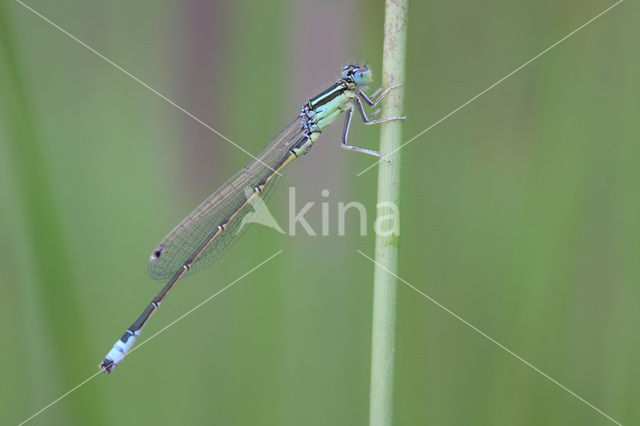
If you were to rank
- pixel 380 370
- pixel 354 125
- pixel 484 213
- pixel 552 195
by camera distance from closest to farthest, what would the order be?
pixel 380 370
pixel 552 195
pixel 484 213
pixel 354 125

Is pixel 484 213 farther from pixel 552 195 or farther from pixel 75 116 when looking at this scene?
pixel 75 116

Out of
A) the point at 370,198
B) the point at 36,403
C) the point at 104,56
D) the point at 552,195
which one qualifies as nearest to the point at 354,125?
the point at 370,198

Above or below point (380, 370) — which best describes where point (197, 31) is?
above

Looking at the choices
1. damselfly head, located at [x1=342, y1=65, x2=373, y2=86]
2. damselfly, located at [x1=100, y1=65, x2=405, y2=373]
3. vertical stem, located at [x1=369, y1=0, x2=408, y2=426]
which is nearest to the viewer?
vertical stem, located at [x1=369, y1=0, x2=408, y2=426]

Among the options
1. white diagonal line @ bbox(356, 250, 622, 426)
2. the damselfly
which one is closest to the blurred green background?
white diagonal line @ bbox(356, 250, 622, 426)

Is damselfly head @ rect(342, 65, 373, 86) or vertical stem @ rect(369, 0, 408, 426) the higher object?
damselfly head @ rect(342, 65, 373, 86)

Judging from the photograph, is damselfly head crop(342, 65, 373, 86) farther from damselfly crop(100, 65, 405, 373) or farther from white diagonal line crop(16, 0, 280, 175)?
white diagonal line crop(16, 0, 280, 175)
